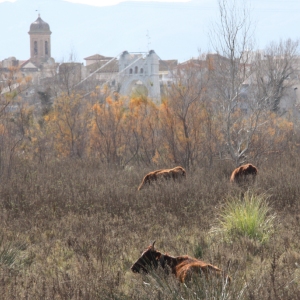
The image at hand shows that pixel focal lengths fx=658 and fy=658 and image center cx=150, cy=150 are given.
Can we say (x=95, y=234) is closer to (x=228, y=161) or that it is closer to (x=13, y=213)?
(x=13, y=213)

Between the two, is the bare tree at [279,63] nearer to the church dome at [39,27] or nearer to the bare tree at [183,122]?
the bare tree at [183,122]

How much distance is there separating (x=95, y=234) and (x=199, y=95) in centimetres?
1228

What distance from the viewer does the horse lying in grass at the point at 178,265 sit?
611 centimetres

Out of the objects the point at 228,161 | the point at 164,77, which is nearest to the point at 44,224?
the point at 228,161

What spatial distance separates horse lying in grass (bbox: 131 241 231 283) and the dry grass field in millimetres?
133

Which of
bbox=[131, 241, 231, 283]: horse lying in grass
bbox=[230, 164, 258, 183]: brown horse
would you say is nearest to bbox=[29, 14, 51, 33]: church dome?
bbox=[230, 164, 258, 183]: brown horse

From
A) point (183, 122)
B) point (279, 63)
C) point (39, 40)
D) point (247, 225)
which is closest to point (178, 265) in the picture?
point (247, 225)

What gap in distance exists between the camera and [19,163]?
19.7m

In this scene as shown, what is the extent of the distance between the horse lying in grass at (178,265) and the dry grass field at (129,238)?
0.13 metres

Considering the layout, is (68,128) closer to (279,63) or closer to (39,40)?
(279,63)

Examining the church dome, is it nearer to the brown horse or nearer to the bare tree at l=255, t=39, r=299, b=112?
the bare tree at l=255, t=39, r=299, b=112

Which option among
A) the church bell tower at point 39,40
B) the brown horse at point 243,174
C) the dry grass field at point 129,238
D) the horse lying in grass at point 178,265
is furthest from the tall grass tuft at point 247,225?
the church bell tower at point 39,40

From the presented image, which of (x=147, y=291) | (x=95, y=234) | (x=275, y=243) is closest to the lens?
(x=147, y=291)

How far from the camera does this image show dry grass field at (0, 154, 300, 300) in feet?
19.6
